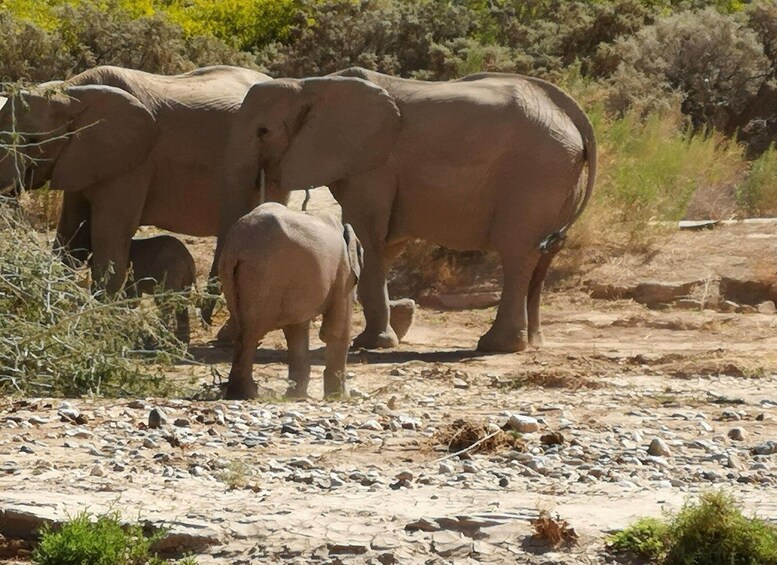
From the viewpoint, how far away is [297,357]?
1117 cm

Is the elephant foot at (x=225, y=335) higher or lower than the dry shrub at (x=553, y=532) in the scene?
lower

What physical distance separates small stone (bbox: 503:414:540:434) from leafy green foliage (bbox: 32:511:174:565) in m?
2.46

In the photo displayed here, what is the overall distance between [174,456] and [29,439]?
85cm

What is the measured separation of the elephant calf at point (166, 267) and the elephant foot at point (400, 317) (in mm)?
1785

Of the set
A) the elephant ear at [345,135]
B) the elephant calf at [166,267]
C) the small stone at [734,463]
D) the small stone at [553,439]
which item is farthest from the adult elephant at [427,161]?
the small stone at [734,463]

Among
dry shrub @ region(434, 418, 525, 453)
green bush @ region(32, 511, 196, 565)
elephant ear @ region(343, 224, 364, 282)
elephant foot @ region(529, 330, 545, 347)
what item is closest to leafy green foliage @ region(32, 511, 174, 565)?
green bush @ region(32, 511, 196, 565)

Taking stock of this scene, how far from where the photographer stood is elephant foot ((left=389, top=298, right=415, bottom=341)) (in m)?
15.1

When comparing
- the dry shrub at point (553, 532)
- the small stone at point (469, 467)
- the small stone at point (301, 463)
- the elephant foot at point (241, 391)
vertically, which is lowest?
the elephant foot at point (241, 391)

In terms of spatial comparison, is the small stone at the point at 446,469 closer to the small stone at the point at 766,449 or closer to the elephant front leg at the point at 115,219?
the small stone at the point at 766,449

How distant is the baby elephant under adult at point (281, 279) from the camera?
10.6 m

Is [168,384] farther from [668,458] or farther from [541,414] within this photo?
[668,458]

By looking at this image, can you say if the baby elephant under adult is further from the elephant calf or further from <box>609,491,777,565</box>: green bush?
<box>609,491,777,565</box>: green bush

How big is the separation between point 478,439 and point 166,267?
669 centimetres


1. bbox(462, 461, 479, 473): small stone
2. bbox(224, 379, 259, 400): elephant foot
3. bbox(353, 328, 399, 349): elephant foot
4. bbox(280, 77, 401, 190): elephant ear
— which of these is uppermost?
bbox(280, 77, 401, 190): elephant ear
